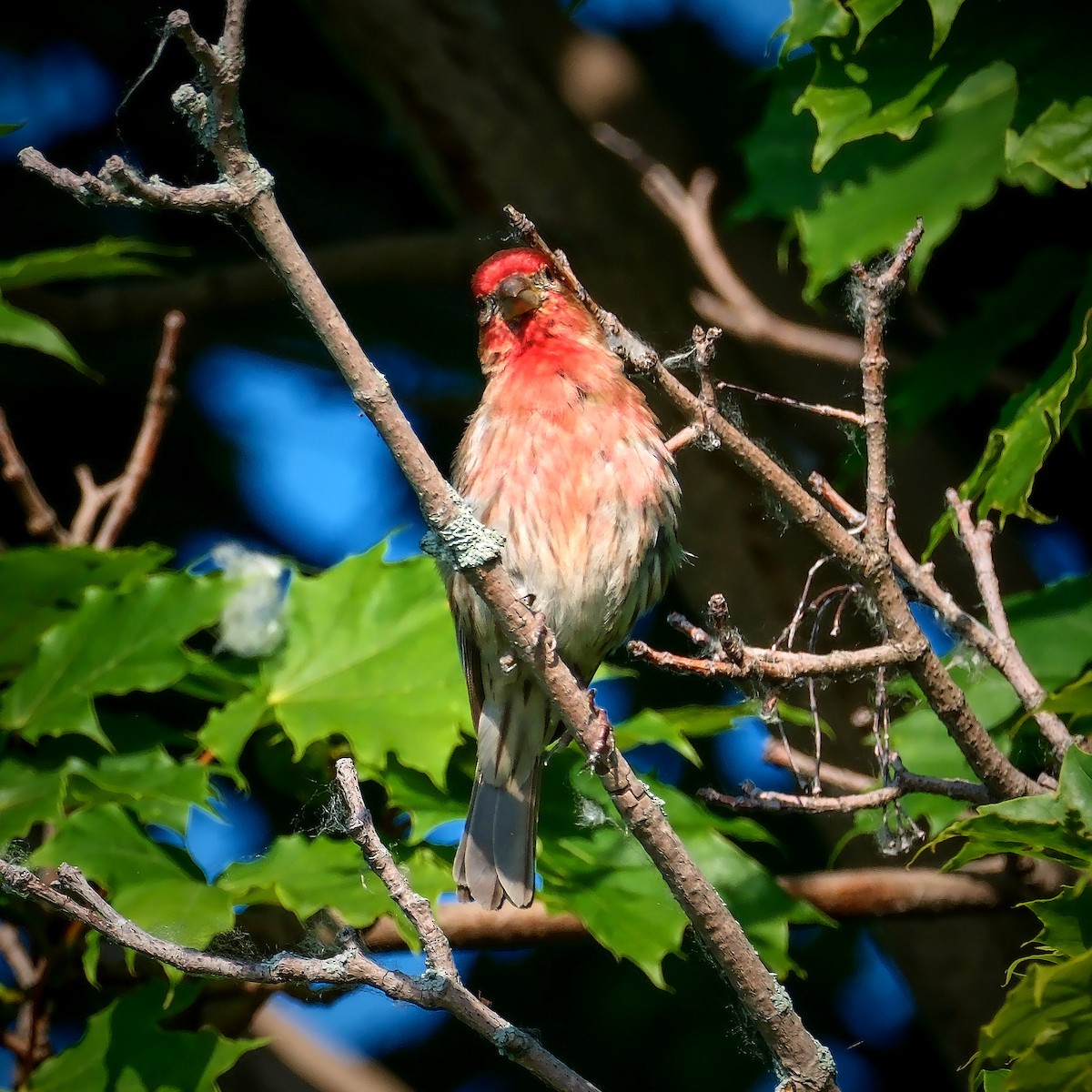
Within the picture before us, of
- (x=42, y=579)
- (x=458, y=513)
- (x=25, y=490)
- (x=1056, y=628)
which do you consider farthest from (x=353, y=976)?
(x=25, y=490)

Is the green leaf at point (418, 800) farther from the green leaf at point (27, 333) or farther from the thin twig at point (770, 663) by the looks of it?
the green leaf at point (27, 333)

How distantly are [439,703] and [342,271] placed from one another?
269 centimetres

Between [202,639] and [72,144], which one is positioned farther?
[72,144]

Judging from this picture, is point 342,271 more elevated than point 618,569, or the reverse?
point 342,271

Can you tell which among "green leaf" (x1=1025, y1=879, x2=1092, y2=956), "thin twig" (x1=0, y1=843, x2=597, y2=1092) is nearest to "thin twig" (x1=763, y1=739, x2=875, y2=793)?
"green leaf" (x1=1025, y1=879, x2=1092, y2=956)

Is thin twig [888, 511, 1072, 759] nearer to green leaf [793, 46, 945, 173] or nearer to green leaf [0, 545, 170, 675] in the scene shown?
green leaf [793, 46, 945, 173]

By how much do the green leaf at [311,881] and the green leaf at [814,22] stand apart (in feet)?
7.10

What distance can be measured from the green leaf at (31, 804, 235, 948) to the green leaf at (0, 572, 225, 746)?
22 cm

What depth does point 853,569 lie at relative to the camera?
9.29ft

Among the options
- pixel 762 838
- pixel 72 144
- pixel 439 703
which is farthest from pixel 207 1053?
pixel 72 144

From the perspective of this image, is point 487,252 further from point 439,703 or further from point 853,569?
point 853,569

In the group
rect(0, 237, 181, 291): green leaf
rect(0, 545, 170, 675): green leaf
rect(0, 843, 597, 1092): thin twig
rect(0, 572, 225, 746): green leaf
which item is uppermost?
rect(0, 237, 181, 291): green leaf

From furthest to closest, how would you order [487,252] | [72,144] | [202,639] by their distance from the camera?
[72,144] < [487,252] < [202,639]

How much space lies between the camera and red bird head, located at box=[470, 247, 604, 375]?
4441 mm
